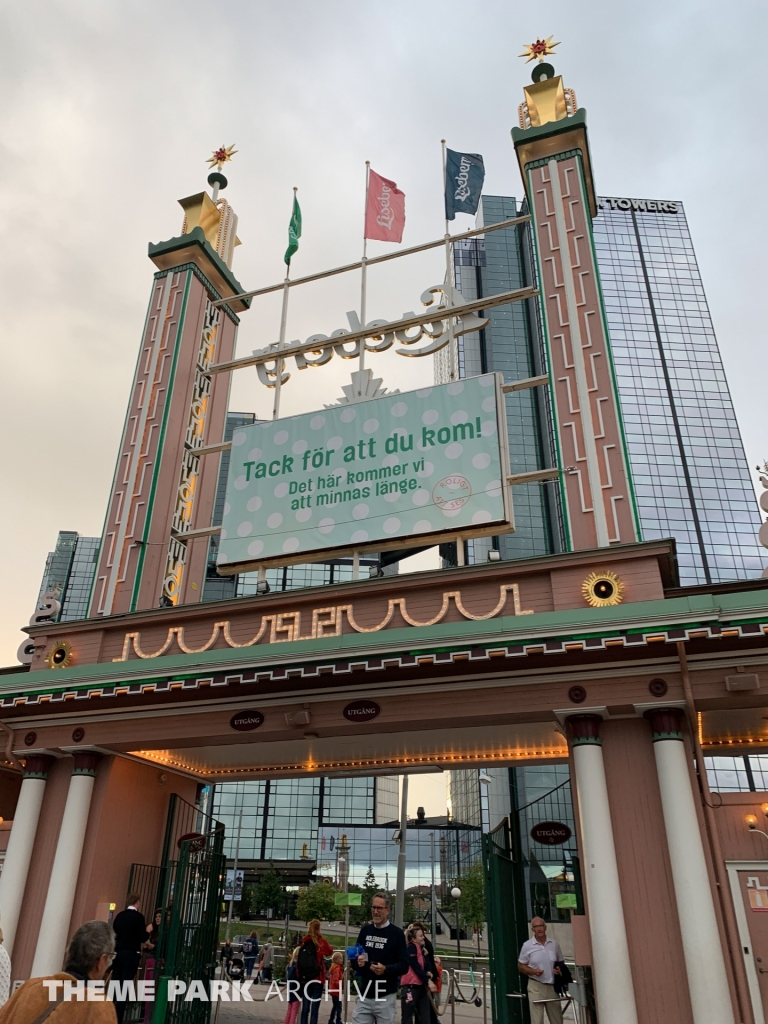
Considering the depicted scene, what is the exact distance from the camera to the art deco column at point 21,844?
13227 mm

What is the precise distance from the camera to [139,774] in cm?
1498

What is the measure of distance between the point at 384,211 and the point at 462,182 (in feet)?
6.49

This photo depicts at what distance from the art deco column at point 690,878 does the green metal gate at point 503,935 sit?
241 cm

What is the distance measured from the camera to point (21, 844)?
45.0 feet

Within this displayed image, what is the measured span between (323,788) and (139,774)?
8710 cm

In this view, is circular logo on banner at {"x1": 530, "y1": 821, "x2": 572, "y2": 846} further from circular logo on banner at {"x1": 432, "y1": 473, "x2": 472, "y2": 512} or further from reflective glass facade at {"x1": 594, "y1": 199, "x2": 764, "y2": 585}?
reflective glass facade at {"x1": 594, "y1": 199, "x2": 764, "y2": 585}

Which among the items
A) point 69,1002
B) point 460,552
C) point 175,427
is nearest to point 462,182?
point 175,427

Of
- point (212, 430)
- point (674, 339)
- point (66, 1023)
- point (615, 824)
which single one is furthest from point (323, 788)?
point (66, 1023)

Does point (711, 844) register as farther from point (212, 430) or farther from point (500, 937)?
point (212, 430)

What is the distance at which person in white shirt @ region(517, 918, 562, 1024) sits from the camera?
10.1 meters

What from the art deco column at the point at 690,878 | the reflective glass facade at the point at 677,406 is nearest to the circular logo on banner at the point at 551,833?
the art deco column at the point at 690,878

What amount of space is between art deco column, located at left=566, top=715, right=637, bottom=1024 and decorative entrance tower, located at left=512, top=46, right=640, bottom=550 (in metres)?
3.12

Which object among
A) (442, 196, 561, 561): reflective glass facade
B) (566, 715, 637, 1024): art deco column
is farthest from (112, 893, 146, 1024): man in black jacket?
(442, 196, 561, 561): reflective glass facade

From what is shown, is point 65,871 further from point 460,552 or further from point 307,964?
point 460,552
